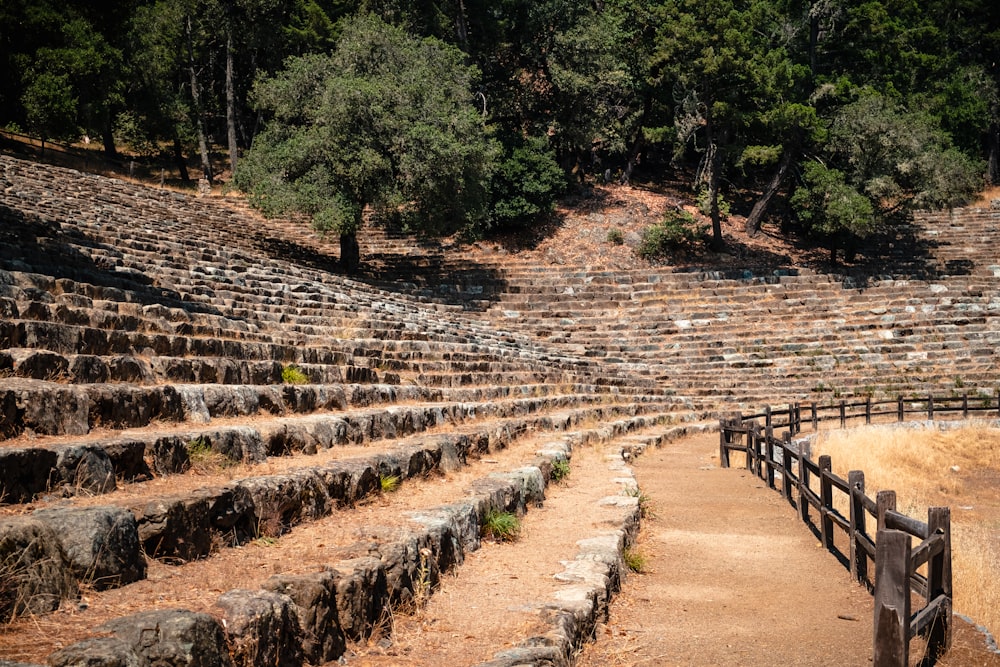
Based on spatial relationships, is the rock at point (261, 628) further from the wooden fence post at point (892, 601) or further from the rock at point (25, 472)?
the wooden fence post at point (892, 601)

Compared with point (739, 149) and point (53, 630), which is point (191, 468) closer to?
point (53, 630)

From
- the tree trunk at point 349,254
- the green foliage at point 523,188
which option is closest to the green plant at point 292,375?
the tree trunk at point 349,254

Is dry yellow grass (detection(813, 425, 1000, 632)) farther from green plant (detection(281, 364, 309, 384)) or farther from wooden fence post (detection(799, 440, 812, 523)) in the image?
green plant (detection(281, 364, 309, 384))

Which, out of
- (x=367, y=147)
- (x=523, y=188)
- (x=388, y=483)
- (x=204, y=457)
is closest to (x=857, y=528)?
(x=388, y=483)

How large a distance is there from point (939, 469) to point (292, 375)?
1498 centimetres

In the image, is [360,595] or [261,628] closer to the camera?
[261,628]

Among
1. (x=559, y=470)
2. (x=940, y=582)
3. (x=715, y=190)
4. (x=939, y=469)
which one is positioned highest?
(x=715, y=190)

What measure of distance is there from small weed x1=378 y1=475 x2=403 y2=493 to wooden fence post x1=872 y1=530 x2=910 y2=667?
3.66m

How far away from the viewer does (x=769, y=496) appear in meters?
12.0

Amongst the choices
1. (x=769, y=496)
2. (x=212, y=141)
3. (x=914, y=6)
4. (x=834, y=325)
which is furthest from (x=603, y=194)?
(x=769, y=496)

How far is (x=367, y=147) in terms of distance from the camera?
25.4 m

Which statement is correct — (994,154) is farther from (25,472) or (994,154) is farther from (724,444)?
(25,472)

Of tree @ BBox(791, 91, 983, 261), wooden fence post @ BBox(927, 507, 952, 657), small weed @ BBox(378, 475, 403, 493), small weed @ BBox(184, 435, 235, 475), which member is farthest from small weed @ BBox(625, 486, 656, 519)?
tree @ BBox(791, 91, 983, 261)

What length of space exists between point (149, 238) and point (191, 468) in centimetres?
1394
